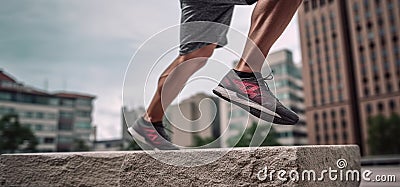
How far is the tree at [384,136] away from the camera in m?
23.2

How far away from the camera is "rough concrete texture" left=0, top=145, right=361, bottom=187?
0.82m

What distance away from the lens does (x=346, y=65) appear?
3219 centimetres

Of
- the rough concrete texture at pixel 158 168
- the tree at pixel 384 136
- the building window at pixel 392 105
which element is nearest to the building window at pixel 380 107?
the building window at pixel 392 105

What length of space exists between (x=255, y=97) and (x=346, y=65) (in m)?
33.6

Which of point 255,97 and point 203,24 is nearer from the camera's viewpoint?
point 255,97

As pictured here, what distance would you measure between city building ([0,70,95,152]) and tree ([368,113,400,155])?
16784mm

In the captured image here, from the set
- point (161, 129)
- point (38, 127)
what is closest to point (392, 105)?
point (38, 127)

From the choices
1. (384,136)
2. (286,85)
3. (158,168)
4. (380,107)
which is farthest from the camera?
(286,85)

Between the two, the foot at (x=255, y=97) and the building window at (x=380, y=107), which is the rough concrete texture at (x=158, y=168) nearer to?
the foot at (x=255, y=97)

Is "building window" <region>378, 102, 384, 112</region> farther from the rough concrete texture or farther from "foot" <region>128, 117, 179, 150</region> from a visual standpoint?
"foot" <region>128, 117, 179, 150</region>

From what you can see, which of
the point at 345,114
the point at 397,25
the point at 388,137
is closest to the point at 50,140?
the point at 388,137

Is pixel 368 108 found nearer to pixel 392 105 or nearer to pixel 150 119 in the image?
pixel 392 105

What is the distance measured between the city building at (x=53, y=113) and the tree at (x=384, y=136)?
16.8m

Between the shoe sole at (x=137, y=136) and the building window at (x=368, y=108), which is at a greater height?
the building window at (x=368, y=108)
